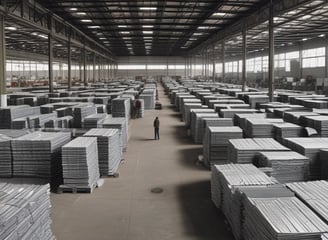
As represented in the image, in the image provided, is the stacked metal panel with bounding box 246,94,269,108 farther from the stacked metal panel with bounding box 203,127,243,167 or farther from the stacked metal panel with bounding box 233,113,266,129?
the stacked metal panel with bounding box 203,127,243,167

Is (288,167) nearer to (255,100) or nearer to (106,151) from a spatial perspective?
(106,151)

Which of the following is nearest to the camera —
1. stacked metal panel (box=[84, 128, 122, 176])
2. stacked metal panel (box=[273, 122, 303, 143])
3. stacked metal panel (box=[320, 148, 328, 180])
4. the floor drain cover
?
stacked metal panel (box=[320, 148, 328, 180])

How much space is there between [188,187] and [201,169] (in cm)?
187

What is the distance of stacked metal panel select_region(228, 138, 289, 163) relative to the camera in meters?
9.15

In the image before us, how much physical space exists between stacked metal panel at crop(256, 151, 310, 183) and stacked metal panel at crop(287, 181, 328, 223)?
1467mm

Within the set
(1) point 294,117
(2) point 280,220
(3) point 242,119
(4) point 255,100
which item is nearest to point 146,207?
(2) point 280,220

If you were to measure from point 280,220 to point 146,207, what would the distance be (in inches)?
150

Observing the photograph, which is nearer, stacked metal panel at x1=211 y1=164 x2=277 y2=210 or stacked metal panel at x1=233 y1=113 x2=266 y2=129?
stacked metal panel at x1=211 y1=164 x2=277 y2=210

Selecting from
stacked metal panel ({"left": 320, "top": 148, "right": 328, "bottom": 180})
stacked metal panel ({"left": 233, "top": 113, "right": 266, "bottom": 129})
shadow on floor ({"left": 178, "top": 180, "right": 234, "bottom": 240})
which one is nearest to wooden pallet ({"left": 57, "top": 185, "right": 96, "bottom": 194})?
shadow on floor ({"left": 178, "top": 180, "right": 234, "bottom": 240})

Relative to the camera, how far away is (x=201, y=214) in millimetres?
7754

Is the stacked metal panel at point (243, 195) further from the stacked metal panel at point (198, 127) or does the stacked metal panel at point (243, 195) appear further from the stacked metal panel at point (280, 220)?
the stacked metal panel at point (198, 127)

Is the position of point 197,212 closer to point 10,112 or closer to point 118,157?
point 118,157

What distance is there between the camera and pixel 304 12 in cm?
2356

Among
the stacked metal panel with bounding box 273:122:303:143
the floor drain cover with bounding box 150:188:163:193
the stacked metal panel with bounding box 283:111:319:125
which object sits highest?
the stacked metal panel with bounding box 283:111:319:125
